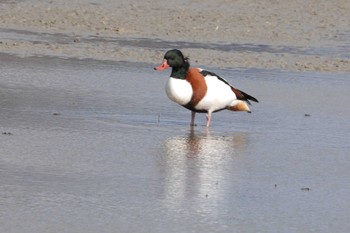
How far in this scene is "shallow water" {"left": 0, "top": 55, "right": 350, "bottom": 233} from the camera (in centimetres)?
773

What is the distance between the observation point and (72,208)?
780 centimetres

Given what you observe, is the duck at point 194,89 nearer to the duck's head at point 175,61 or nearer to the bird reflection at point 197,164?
the duck's head at point 175,61

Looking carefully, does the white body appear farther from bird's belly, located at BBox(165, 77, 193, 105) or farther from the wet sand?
the wet sand

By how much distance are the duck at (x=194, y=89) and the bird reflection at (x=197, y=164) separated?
1.21ft

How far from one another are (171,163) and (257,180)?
76 cm

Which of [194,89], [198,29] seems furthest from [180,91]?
[198,29]

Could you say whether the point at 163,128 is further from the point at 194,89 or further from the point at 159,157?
the point at 159,157

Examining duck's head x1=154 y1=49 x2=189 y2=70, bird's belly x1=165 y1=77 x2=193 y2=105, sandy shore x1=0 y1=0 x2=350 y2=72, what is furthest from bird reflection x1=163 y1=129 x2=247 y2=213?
sandy shore x1=0 y1=0 x2=350 y2=72

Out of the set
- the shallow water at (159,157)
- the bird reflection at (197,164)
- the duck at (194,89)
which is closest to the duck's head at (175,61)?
the duck at (194,89)

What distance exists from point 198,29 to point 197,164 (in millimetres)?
10055

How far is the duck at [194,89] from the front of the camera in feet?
37.4

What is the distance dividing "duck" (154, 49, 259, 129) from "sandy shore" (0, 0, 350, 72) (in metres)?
4.31

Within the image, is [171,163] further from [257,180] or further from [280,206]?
[280,206]

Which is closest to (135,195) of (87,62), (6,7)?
(87,62)
